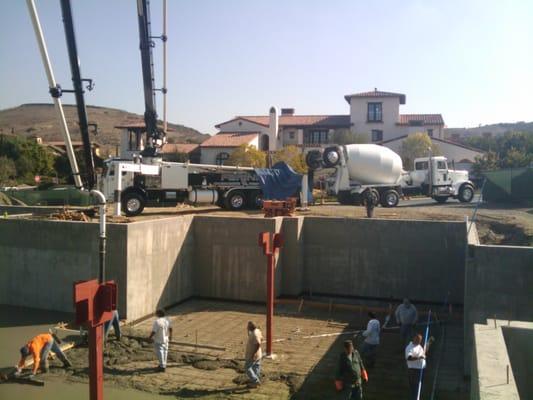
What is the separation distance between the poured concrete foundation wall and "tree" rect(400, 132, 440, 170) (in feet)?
120

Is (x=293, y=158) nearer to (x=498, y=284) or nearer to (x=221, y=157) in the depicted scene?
(x=221, y=157)

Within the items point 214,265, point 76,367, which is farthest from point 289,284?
point 76,367

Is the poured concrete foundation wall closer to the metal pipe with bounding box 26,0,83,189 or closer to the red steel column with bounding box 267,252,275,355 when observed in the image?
the metal pipe with bounding box 26,0,83,189

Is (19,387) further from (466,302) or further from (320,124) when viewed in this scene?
(320,124)

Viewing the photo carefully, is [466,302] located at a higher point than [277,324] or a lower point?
higher

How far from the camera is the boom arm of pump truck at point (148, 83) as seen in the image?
22344mm

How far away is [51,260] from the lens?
1585 centimetres

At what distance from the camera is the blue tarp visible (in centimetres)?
2489

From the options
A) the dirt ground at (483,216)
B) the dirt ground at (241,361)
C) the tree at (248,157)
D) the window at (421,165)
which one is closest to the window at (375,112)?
the tree at (248,157)

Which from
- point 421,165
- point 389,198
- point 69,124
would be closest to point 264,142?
point 421,165

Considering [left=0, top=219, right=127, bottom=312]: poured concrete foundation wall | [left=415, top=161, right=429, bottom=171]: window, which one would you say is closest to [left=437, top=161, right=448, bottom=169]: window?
[left=415, top=161, right=429, bottom=171]: window

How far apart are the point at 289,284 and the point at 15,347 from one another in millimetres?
8700

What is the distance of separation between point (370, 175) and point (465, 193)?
6.44 metres

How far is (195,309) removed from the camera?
16906mm
